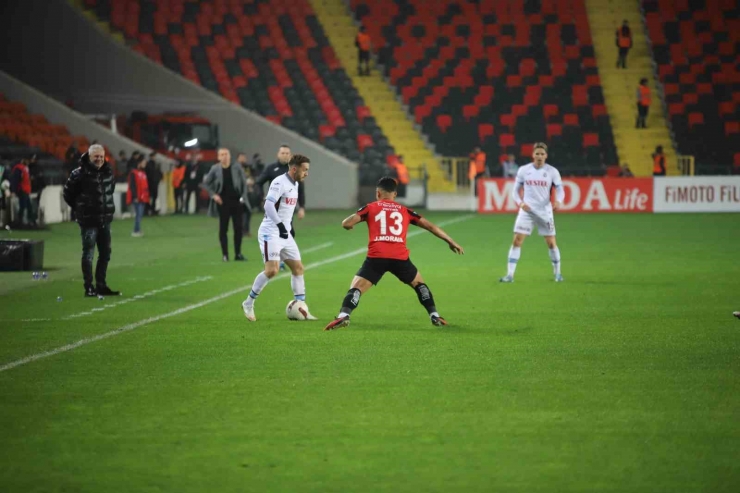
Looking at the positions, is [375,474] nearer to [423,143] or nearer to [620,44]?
[423,143]

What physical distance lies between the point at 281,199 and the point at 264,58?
35.9 meters

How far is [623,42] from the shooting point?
46625 mm

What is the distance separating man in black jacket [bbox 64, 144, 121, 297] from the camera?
15.1 meters

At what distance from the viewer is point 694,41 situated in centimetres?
4819

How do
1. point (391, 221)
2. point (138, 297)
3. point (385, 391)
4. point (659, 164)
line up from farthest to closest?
point (659, 164)
point (138, 297)
point (391, 221)
point (385, 391)

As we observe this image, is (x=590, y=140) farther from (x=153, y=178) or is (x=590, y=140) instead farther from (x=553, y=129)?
(x=153, y=178)

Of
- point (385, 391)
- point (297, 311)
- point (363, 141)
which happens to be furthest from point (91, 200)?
point (363, 141)

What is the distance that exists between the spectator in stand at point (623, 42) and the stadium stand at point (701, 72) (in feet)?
4.75

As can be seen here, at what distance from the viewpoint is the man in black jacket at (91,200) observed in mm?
15102

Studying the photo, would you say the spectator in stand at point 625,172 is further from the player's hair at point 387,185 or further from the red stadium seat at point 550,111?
the player's hair at point 387,185

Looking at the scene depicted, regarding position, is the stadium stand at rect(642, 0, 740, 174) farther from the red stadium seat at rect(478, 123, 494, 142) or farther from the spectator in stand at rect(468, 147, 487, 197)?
the spectator in stand at rect(468, 147, 487, 197)

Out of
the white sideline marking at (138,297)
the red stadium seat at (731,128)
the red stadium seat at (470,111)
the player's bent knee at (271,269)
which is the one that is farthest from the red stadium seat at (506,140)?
the player's bent knee at (271,269)

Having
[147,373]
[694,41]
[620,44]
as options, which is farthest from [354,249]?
[694,41]

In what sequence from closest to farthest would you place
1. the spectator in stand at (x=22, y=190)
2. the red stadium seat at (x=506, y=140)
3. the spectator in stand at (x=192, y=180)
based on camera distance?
the spectator in stand at (x=22, y=190) → the spectator in stand at (x=192, y=180) → the red stadium seat at (x=506, y=140)
